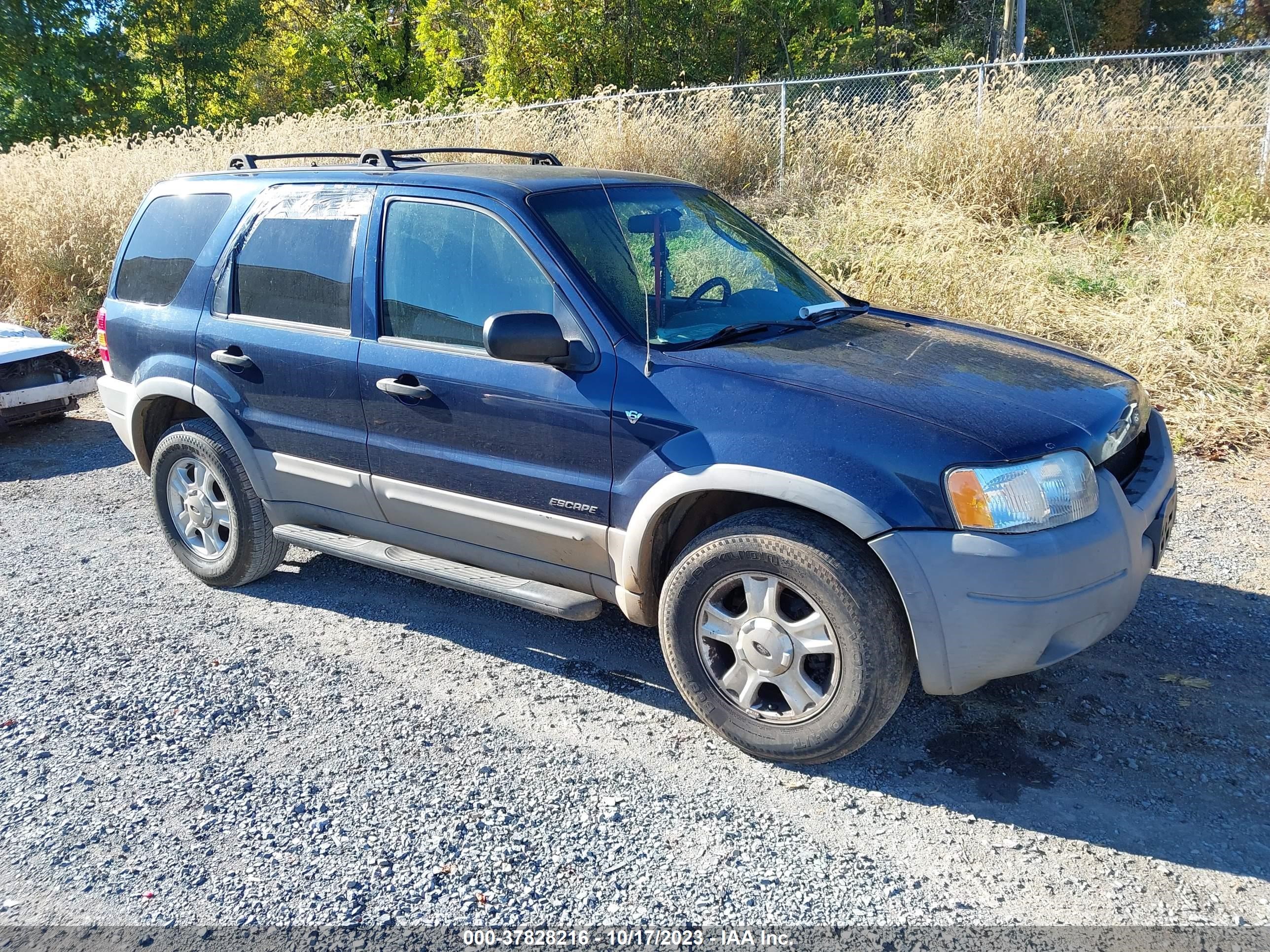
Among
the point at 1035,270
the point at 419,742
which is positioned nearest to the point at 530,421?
the point at 419,742

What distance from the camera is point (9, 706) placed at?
3.90 metres

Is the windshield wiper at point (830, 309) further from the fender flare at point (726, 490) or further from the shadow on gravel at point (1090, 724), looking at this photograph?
the shadow on gravel at point (1090, 724)

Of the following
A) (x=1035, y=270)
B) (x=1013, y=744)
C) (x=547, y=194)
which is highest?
(x=547, y=194)

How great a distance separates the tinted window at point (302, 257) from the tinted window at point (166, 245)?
0.34m

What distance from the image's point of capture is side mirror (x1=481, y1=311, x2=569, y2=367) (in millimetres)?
3424

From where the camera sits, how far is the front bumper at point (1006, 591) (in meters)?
2.95

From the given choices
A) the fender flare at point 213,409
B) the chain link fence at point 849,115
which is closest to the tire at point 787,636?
the fender flare at point 213,409

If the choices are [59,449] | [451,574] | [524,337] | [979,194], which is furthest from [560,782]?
[979,194]

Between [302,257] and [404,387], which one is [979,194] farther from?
[404,387]

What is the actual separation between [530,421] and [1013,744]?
204 cm

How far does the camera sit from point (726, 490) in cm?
335

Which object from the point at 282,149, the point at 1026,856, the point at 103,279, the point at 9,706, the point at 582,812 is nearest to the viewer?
the point at 1026,856

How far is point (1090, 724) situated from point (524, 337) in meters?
2.41

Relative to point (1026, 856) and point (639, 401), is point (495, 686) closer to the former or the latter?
point (639, 401)
